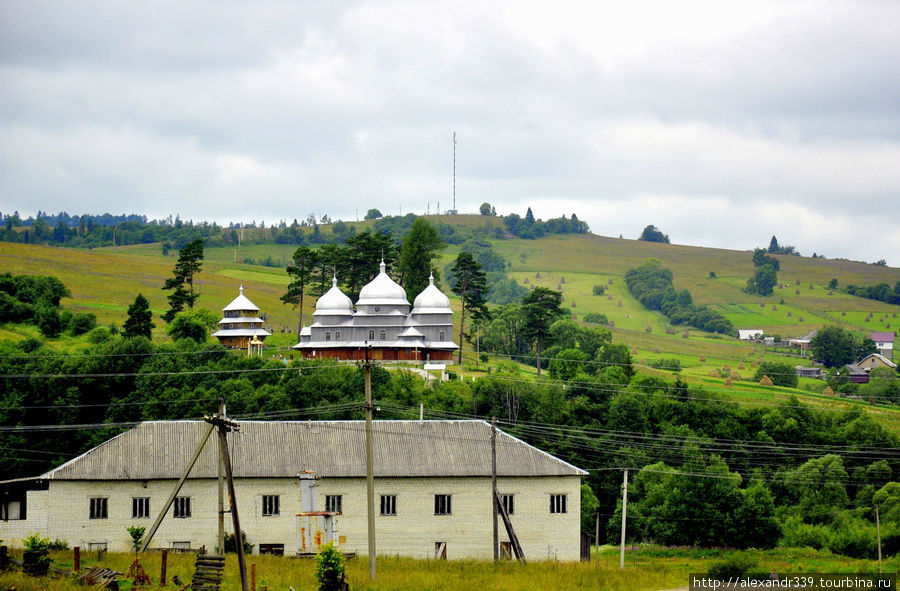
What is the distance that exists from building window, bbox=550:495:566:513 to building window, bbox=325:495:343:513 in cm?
978

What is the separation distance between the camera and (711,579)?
A: 41.6 m

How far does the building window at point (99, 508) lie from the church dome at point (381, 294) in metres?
42.4

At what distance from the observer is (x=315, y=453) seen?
5300cm

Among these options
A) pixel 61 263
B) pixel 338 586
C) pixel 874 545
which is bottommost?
pixel 874 545

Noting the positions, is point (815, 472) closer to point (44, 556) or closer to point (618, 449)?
point (618, 449)

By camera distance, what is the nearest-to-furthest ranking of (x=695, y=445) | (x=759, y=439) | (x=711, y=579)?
(x=711, y=579), (x=695, y=445), (x=759, y=439)

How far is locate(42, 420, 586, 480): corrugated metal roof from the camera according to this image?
5178cm

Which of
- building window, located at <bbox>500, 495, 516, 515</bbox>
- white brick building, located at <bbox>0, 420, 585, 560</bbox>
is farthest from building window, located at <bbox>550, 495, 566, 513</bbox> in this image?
building window, located at <bbox>500, 495, 516, 515</bbox>

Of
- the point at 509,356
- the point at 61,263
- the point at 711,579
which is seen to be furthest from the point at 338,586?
the point at 61,263

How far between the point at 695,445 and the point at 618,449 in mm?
5023

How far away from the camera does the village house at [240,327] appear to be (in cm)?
9256

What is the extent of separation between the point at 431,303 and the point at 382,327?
4730 mm

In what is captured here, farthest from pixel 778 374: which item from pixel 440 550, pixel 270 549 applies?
pixel 270 549

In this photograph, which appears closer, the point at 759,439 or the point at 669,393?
the point at 759,439
